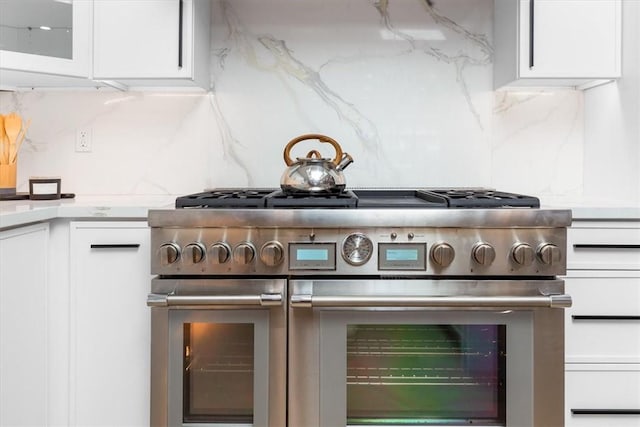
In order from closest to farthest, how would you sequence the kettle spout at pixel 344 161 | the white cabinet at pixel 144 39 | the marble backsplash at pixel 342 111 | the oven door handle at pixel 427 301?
the oven door handle at pixel 427 301
the kettle spout at pixel 344 161
the white cabinet at pixel 144 39
the marble backsplash at pixel 342 111

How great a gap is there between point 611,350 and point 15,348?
174 cm

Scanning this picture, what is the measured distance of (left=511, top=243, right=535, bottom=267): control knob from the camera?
1528 millimetres

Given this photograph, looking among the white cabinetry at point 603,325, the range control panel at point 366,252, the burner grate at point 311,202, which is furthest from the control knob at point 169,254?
the white cabinetry at point 603,325

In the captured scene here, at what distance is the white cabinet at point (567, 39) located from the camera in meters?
1.97

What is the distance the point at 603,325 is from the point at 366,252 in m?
0.78

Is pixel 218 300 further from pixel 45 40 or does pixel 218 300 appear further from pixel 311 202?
pixel 45 40

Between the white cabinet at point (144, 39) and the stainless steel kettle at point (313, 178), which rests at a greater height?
the white cabinet at point (144, 39)

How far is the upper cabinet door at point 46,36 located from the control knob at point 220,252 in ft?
2.99

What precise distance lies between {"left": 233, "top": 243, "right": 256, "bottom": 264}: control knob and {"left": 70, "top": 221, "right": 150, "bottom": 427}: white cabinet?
347mm

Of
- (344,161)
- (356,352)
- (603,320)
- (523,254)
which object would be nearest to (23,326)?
(356,352)

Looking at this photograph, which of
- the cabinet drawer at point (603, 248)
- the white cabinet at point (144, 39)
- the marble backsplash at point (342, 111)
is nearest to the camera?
the cabinet drawer at point (603, 248)

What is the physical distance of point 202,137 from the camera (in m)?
2.28

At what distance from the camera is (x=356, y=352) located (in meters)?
1.56

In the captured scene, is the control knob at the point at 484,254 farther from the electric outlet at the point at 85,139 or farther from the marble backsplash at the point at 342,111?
the electric outlet at the point at 85,139
